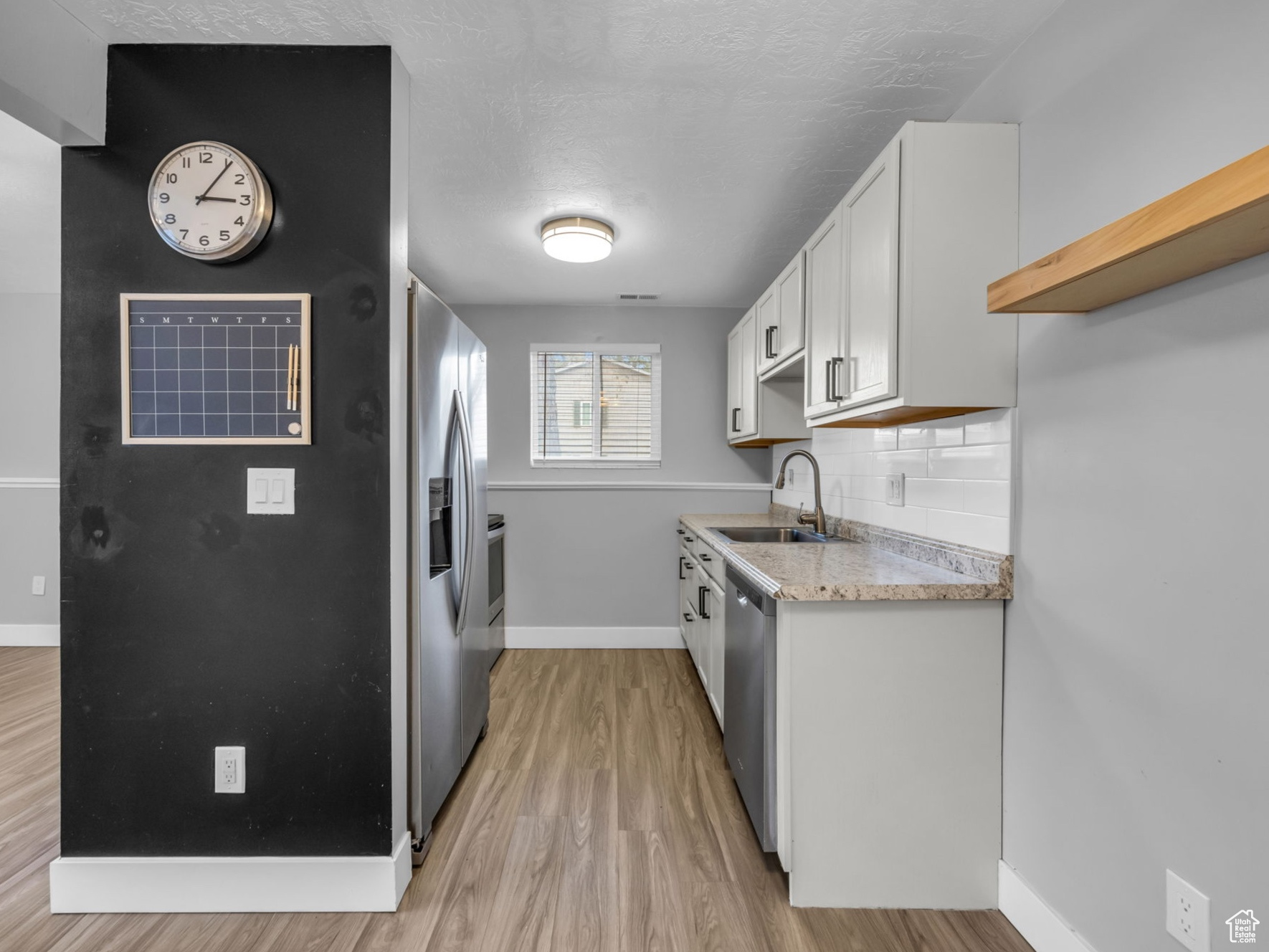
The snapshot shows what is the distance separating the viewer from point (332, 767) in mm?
1730

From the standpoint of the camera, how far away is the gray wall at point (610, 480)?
4301 mm

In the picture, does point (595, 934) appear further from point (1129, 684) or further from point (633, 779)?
point (1129, 684)

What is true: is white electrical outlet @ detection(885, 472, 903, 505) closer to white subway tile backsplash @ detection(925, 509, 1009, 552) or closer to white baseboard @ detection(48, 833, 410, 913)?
white subway tile backsplash @ detection(925, 509, 1009, 552)

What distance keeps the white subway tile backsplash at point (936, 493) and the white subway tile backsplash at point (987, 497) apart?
39 millimetres

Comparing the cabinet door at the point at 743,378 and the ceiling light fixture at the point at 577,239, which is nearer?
the ceiling light fixture at the point at 577,239

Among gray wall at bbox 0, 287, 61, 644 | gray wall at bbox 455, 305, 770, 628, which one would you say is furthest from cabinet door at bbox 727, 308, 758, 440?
gray wall at bbox 0, 287, 61, 644

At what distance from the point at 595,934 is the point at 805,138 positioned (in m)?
2.61

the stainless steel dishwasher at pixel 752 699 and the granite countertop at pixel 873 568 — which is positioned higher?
the granite countertop at pixel 873 568

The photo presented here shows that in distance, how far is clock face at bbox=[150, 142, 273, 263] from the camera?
5.52 ft

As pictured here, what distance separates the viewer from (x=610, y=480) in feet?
14.3

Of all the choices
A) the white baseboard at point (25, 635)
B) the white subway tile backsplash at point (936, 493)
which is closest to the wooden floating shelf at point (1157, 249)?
the white subway tile backsplash at point (936, 493)

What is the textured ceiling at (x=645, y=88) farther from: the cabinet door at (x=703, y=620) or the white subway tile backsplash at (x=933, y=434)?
the cabinet door at (x=703, y=620)

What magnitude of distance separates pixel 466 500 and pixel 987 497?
1.81m

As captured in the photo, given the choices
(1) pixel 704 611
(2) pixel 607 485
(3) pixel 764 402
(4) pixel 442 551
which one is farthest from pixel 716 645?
(2) pixel 607 485
